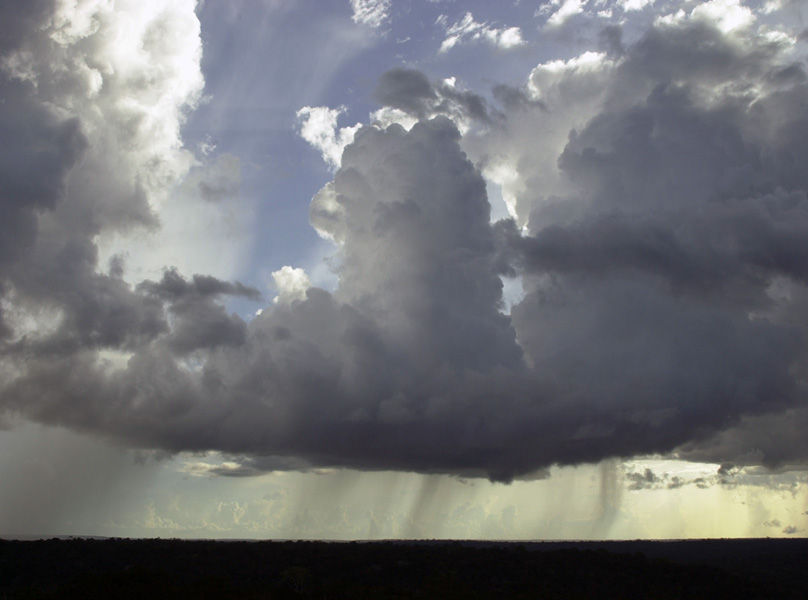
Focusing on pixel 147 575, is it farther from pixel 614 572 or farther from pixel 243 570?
pixel 614 572

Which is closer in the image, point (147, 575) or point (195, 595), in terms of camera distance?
point (195, 595)

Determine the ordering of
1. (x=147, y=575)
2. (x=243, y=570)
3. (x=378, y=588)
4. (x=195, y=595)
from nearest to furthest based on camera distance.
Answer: (x=195, y=595), (x=147, y=575), (x=378, y=588), (x=243, y=570)

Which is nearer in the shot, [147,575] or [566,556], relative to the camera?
[147,575]

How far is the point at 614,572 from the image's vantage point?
570ft

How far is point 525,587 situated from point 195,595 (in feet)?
257

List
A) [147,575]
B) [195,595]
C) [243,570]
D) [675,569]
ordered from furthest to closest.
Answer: [675,569]
[243,570]
[147,575]
[195,595]

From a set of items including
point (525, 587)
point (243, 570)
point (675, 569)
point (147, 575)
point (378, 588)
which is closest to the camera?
point (147, 575)

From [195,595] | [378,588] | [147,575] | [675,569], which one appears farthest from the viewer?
[675,569]

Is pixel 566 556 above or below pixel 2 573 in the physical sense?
above

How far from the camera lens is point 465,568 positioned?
6772 inches

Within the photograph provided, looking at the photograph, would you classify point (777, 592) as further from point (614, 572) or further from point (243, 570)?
point (243, 570)

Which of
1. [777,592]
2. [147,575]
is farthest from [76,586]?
[777,592]

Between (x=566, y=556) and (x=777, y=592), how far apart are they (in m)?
51.4

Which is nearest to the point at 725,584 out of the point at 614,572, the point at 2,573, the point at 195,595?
the point at 614,572
